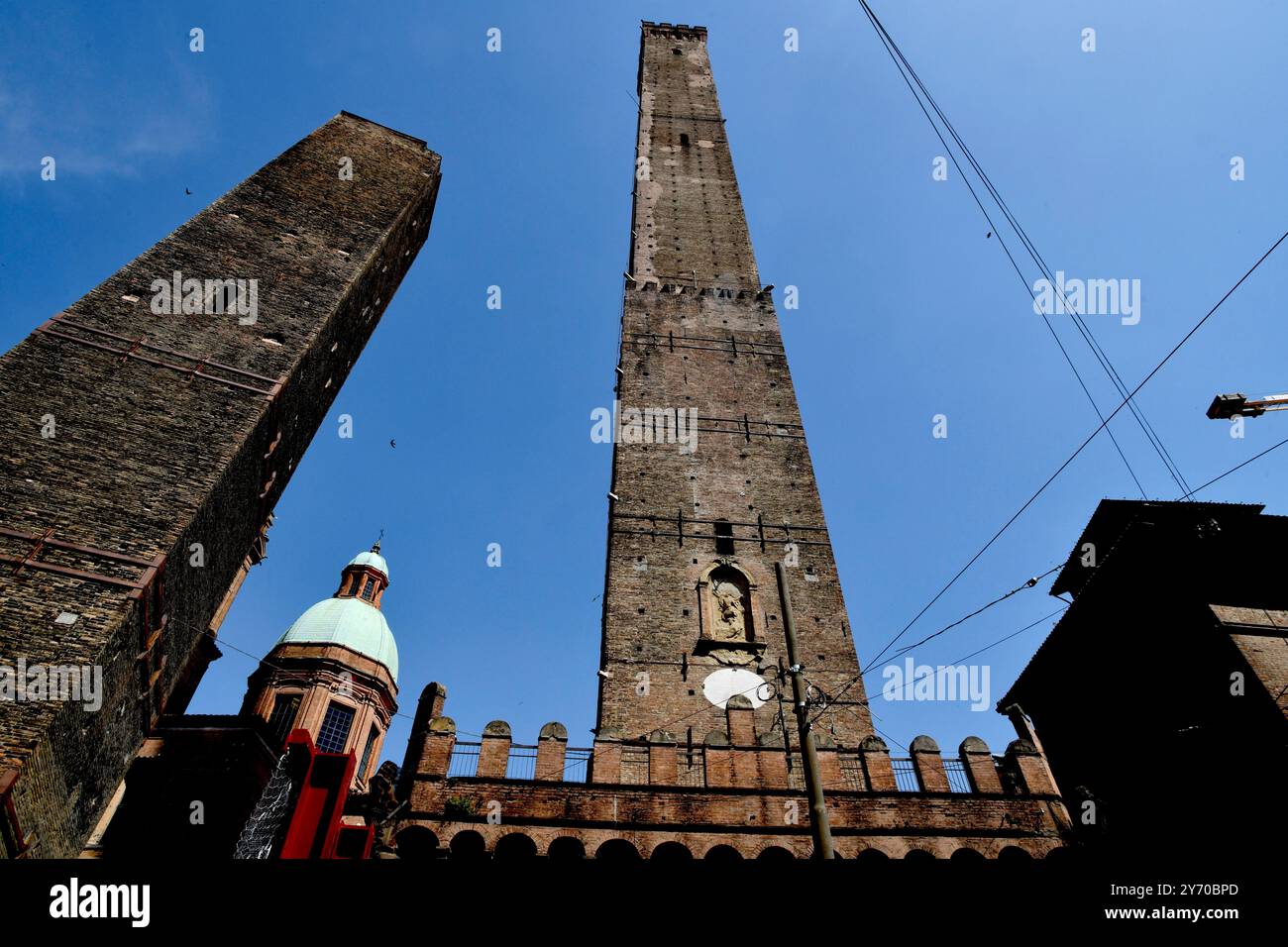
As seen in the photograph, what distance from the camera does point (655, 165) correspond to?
26906 mm

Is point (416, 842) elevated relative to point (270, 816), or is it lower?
elevated

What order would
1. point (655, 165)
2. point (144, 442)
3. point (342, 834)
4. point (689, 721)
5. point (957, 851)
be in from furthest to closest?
point (655, 165) < point (689, 721) < point (144, 442) < point (957, 851) < point (342, 834)

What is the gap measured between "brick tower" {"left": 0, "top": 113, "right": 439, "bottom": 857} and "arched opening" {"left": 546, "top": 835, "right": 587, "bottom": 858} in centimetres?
508

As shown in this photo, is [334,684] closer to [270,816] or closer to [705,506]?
[705,506]

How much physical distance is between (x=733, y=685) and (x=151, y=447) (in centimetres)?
910

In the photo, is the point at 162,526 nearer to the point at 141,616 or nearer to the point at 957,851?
the point at 141,616

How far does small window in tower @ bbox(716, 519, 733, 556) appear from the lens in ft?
47.8

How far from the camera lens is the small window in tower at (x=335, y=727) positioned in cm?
2206

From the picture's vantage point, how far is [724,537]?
1473 centimetres
